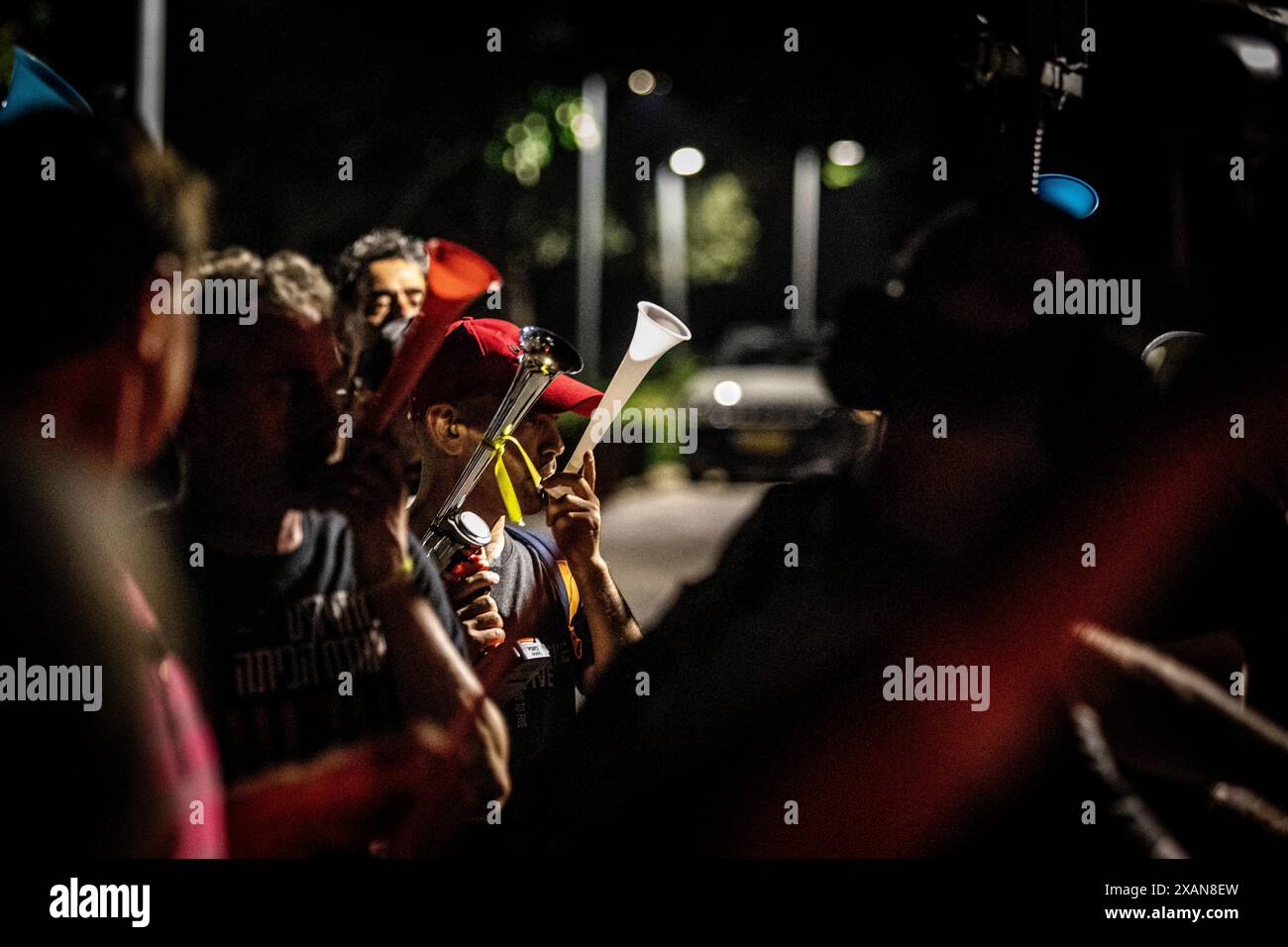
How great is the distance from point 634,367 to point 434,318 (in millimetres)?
443

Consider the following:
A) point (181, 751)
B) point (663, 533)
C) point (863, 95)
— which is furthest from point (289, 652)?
point (663, 533)

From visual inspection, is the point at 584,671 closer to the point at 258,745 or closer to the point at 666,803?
the point at 666,803

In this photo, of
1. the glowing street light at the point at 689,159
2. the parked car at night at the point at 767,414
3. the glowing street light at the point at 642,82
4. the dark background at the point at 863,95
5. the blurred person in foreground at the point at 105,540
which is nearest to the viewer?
the blurred person in foreground at the point at 105,540

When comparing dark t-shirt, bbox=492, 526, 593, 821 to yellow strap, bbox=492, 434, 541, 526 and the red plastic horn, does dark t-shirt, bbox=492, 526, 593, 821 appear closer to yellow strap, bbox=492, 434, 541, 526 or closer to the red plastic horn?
yellow strap, bbox=492, 434, 541, 526

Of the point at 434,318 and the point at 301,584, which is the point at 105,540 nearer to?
the point at 301,584

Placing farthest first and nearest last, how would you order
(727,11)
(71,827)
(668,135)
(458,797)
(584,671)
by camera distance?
1. (668,135)
2. (727,11)
3. (584,671)
4. (458,797)
5. (71,827)

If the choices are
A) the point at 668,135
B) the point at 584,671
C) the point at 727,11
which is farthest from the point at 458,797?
the point at 668,135

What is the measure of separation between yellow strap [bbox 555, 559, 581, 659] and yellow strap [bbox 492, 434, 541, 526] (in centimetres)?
14

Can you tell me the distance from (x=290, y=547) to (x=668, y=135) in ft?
6.41

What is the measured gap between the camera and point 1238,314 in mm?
2314

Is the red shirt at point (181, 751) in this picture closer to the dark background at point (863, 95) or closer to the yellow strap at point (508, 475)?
the yellow strap at point (508, 475)

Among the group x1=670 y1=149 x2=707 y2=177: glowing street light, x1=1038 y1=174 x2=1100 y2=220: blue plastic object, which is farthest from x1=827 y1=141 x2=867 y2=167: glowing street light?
x1=1038 y1=174 x2=1100 y2=220: blue plastic object

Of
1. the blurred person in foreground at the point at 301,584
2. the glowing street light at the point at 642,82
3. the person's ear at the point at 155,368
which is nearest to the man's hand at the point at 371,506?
the blurred person in foreground at the point at 301,584

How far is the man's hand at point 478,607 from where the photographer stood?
2.28 metres
